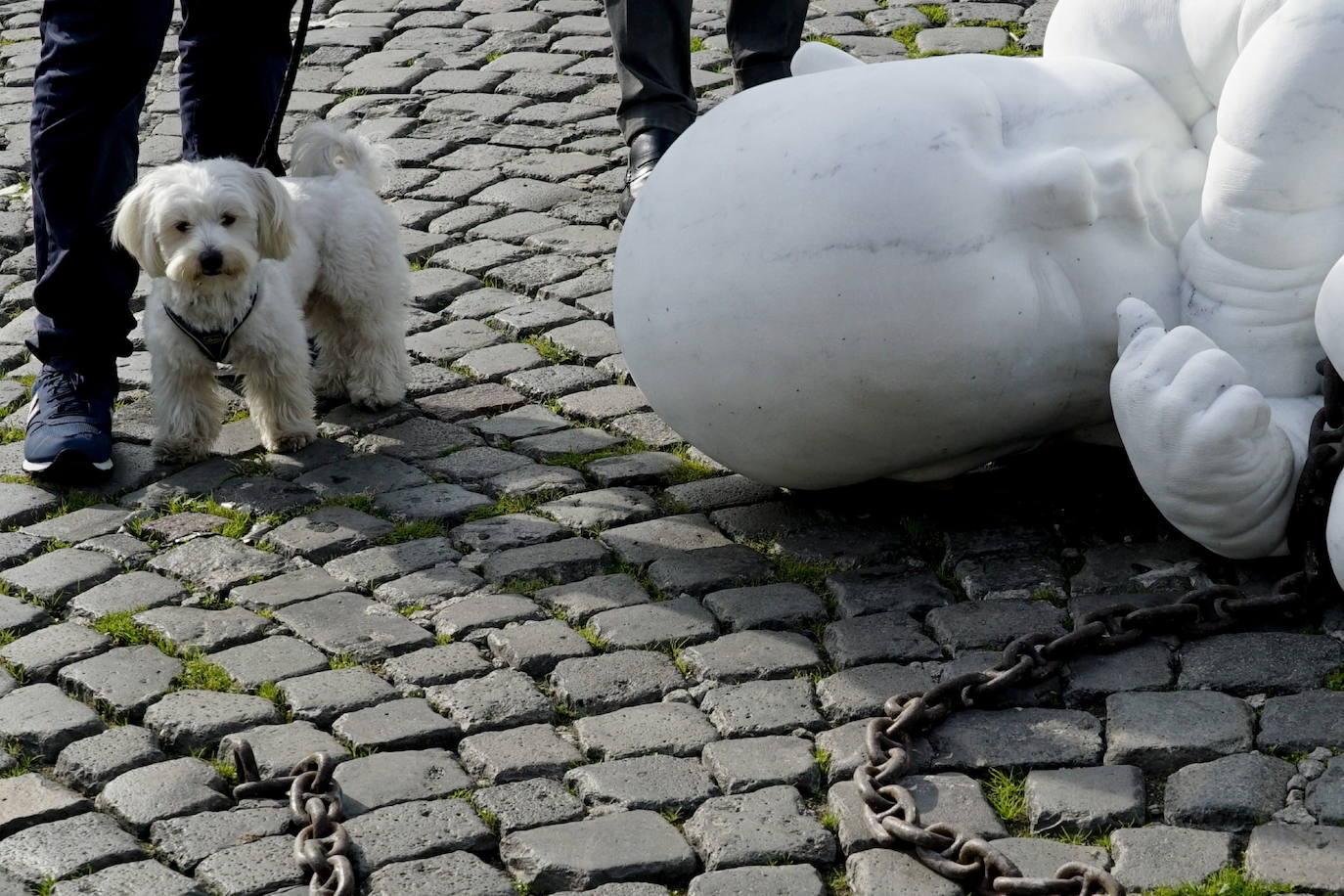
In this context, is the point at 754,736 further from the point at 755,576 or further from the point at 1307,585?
the point at 1307,585

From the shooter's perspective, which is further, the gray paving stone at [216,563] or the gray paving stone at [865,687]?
the gray paving stone at [216,563]

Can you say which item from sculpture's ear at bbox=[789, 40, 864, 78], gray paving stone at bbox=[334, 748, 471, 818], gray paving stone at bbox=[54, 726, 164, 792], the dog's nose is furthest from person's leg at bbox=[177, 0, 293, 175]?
gray paving stone at bbox=[334, 748, 471, 818]

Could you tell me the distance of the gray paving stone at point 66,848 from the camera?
278 cm

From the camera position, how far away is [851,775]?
2902 mm

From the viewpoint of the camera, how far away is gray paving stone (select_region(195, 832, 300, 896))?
8.79 feet

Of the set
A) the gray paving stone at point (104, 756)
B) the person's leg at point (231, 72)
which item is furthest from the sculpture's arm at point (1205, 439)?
the person's leg at point (231, 72)

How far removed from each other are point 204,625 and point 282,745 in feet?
1.95

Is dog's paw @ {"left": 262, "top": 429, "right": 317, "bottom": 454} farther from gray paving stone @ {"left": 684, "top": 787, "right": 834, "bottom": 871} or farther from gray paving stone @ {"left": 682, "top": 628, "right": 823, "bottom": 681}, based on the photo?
gray paving stone @ {"left": 684, "top": 787, "right": 834, "bottom": 871}

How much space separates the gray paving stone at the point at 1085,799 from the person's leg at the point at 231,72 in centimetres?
325

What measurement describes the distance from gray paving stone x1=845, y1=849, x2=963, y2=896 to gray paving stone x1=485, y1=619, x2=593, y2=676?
88cm

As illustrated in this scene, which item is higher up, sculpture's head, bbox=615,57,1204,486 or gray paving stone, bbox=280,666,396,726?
sculpture's head, bbox=615,57,1204,486

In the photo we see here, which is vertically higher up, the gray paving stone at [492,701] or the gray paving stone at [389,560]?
the gray paving stone at [492,701]

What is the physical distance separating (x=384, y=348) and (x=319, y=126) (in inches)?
28.2

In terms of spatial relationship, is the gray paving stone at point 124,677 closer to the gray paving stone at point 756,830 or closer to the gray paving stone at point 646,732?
the gray paving stone at point 646,732
